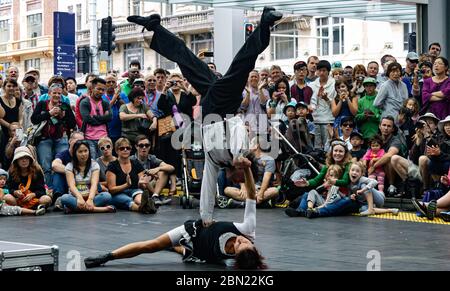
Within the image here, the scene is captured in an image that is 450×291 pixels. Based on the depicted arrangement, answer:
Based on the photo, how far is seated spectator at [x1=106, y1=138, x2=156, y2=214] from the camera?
1239 centimetres

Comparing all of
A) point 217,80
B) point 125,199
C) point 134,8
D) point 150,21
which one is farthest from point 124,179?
point 134,8

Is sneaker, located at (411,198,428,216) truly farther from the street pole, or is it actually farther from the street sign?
the street pole

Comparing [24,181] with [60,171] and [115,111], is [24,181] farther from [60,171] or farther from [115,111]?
[115,111]

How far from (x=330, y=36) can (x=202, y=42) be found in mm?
8233

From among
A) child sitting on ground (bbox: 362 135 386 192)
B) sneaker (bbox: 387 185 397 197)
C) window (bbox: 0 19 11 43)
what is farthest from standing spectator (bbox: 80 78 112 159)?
window (bbox: 0 19 11 43)

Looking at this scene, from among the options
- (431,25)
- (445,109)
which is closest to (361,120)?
(445,109)

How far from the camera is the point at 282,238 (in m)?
9.52

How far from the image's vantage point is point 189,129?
13062mm

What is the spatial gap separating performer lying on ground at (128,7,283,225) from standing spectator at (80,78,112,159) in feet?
10.1

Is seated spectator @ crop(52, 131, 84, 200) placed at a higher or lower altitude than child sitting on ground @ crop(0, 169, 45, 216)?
higher

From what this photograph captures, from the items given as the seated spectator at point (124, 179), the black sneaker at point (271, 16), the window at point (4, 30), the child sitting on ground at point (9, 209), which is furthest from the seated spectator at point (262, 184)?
the window at point (4, 30)

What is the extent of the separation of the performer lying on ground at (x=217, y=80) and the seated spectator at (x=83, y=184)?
2.55 meters

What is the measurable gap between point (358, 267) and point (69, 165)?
564 centimetres

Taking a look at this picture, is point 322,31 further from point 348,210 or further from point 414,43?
point 348,210
